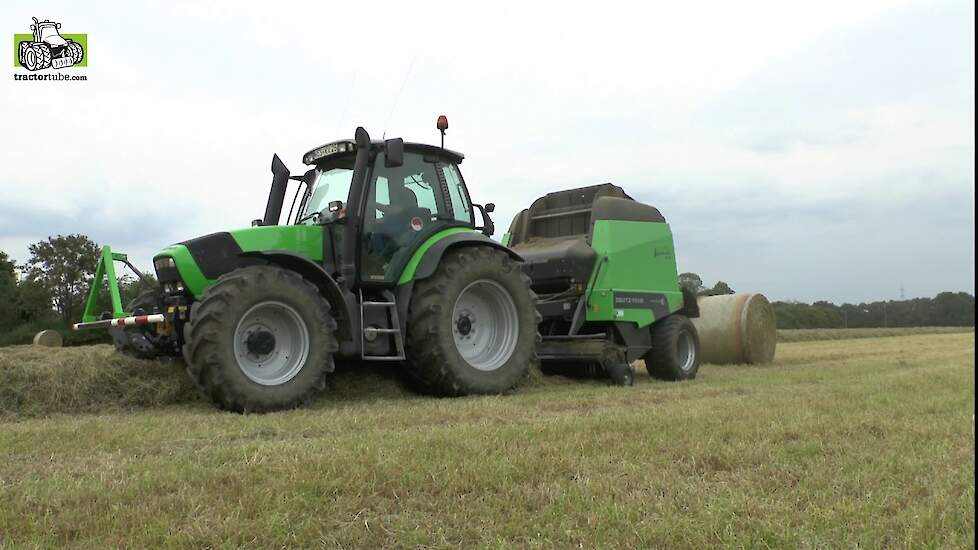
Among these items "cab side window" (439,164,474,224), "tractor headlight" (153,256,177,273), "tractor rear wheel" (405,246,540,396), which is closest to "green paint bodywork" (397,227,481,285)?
"tractor rear wheel" (405,246,540,396)

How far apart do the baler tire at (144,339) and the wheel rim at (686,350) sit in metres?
6.33

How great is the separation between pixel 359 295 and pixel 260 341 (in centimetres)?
104

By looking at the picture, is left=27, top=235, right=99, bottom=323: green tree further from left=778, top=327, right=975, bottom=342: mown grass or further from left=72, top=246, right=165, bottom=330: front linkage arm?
left=778, top=327, right=975, bottom=342: mown grass

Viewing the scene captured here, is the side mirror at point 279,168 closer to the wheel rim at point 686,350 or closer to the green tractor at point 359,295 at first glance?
the green tractor at point 359,295

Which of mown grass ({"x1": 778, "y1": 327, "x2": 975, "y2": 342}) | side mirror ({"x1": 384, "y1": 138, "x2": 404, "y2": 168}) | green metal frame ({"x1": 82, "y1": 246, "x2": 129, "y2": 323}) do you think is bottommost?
mown grass ({"x1": 778, "y1": 327, "x2": 975, "y2": 342})

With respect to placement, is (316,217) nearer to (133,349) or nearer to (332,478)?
(133,349)

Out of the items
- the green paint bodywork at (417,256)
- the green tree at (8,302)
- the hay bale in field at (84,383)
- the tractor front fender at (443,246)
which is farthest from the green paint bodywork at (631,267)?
the green tree at (8,302)

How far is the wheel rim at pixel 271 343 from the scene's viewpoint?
5.99 metres

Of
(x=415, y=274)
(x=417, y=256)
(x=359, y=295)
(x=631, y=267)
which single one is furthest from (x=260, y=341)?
(x=631, y=267)

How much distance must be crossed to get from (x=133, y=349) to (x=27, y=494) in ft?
11.2

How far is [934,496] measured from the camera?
3.07 metres

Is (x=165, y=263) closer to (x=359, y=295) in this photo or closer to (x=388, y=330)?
(x=359, y=295)

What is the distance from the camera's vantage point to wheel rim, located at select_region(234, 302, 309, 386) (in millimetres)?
5988

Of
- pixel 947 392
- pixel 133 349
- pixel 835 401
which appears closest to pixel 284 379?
pixel 133 349
